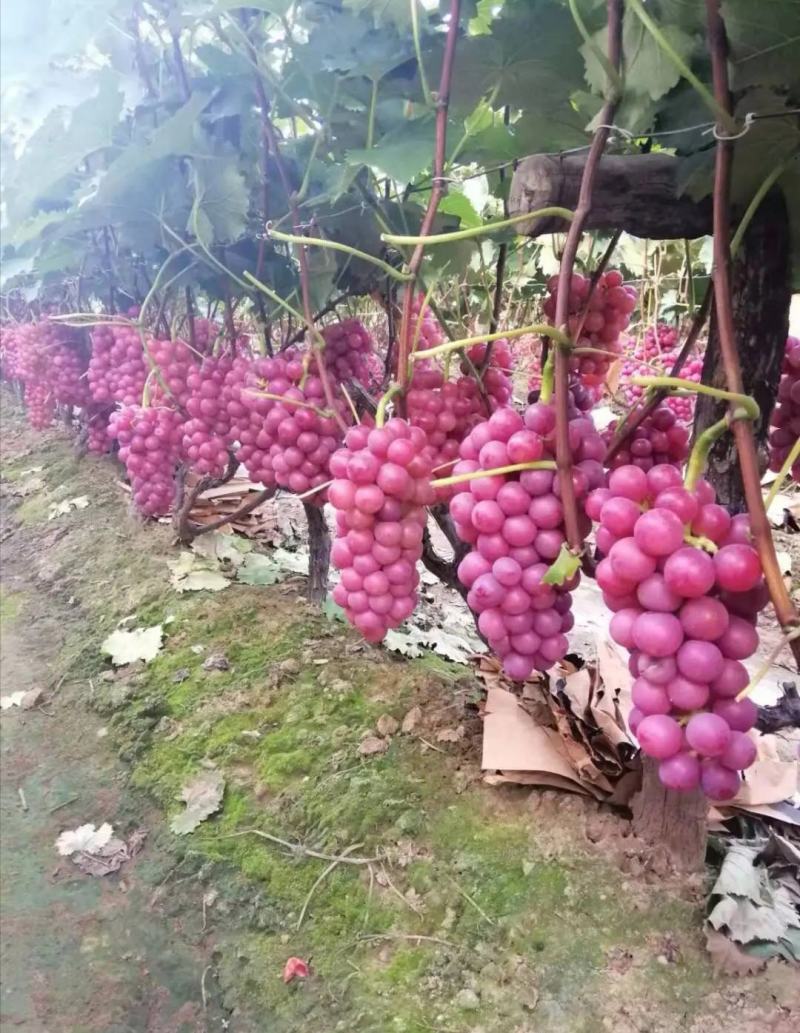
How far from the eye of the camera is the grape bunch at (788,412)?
3.16ft

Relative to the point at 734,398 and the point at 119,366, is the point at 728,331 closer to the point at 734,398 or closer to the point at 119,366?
the point at 734,398

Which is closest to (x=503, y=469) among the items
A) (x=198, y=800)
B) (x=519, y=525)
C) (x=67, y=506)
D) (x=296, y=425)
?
(x=519, y=525)

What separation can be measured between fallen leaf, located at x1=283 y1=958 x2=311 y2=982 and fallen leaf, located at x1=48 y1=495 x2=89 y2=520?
271cm

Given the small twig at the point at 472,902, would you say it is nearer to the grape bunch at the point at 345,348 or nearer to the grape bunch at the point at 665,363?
the grape bunch at the point at 345,348

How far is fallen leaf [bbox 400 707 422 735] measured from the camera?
1.68 m

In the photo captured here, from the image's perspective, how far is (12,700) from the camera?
97.7 inches

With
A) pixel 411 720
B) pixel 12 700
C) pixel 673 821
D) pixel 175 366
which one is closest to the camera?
pixel 673 821

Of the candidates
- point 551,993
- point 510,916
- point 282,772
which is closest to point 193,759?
point 282,772

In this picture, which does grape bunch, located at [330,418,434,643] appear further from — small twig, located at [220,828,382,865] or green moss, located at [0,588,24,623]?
green moss, located at [0,588,24,623]

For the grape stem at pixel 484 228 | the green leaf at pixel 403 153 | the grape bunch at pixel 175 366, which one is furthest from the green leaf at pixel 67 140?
the grape stem at pixel 484 228

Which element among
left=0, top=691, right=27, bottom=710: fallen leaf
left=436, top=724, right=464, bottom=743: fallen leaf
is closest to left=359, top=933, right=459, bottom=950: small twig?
left=436, top=724, right=464, bottom=743: fallen leaf

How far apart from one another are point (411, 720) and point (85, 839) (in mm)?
855

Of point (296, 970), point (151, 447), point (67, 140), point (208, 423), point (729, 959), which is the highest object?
point (67, 140)

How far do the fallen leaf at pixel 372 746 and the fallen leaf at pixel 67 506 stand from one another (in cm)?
243
